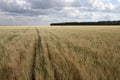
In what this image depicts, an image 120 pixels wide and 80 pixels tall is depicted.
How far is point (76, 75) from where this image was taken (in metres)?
5.12

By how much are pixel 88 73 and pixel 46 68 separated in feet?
3.34

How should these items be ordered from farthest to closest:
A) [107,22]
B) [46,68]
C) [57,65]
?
[107,22], [57,65], [46,68]

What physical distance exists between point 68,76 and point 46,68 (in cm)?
83

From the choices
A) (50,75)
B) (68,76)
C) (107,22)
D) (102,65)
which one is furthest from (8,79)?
(107,22)

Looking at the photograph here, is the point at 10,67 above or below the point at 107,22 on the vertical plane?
above

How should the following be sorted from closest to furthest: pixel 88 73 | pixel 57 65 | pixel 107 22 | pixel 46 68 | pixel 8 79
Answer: pixel 8 79 → pixel 88 73 → pixel 46 68 → pixel 57 65 → pixel 107 22

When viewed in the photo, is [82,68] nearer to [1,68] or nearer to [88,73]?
[88,73]

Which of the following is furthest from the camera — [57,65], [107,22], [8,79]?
[107,22]

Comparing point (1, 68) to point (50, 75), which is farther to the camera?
point (1, 68)

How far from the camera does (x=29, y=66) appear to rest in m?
5.86

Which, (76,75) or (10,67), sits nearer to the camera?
(76,75)

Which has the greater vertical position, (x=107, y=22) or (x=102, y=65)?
(x=102, y=65)

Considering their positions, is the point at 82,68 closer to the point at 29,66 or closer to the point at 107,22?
the point at 29,66

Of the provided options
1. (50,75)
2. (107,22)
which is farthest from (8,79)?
(107,22)
